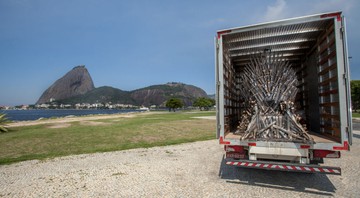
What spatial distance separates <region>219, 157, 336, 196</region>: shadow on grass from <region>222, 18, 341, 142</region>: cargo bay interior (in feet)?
3.78

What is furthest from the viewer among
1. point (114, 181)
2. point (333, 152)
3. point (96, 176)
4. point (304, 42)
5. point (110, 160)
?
point (110, 160)

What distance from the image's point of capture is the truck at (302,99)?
14.0ft

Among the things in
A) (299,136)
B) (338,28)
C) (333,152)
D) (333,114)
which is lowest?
(333,152)

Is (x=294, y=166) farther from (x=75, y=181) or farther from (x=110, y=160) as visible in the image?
(x=110, y=160)

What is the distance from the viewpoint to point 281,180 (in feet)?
17.9

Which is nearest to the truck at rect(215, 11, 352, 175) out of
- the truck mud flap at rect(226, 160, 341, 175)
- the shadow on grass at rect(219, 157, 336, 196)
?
the truck mud flap at rect(226, 160, 341, 175)

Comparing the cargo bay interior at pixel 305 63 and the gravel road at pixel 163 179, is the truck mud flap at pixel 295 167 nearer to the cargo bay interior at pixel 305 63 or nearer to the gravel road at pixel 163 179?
the gravel road at pixel 163 179

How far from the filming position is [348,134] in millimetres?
4180

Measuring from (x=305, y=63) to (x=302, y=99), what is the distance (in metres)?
1.45

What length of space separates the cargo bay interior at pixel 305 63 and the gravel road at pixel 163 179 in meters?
1.21

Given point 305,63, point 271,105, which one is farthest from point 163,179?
point 305,63

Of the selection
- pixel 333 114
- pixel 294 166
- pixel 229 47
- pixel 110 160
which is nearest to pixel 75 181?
pixel 110 160

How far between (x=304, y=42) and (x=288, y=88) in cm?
208

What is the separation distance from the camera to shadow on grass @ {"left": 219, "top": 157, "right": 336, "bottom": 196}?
4871mm
